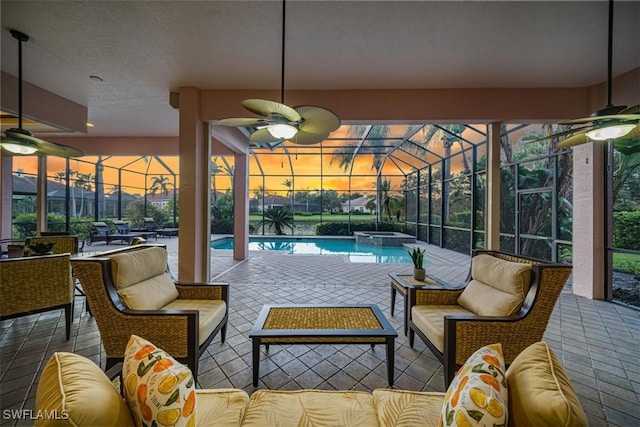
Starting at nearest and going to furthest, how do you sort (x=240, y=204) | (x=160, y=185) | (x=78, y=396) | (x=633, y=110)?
(x=78, y=396) < (x=633, y=110) < (x=240, y=204) < (x=160, y=185)

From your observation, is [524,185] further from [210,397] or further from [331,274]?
[210,397]

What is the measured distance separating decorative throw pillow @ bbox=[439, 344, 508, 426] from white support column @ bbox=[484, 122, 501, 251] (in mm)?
3612

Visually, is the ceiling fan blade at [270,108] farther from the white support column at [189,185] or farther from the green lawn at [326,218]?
the green lawn at [326,218]

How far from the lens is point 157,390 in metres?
0.99

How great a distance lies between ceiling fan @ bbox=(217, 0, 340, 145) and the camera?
1.99m

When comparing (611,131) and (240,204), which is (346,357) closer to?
(611,131)

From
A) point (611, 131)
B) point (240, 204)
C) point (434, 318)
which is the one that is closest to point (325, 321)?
point (434, 318)

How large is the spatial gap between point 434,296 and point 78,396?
261cm

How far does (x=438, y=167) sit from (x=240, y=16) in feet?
26.6

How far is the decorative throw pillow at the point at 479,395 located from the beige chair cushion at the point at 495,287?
4.05 ft

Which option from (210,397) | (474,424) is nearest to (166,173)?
(210,397)

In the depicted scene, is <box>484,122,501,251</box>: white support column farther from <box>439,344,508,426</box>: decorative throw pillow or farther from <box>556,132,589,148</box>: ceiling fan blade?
<box>439,344,508,426</box>: decorative throw pillow

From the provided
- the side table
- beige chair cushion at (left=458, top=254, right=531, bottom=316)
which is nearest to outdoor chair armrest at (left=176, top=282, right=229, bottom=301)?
the side table

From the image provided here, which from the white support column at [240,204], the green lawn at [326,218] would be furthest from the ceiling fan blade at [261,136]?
the green lawn at [326,218]
